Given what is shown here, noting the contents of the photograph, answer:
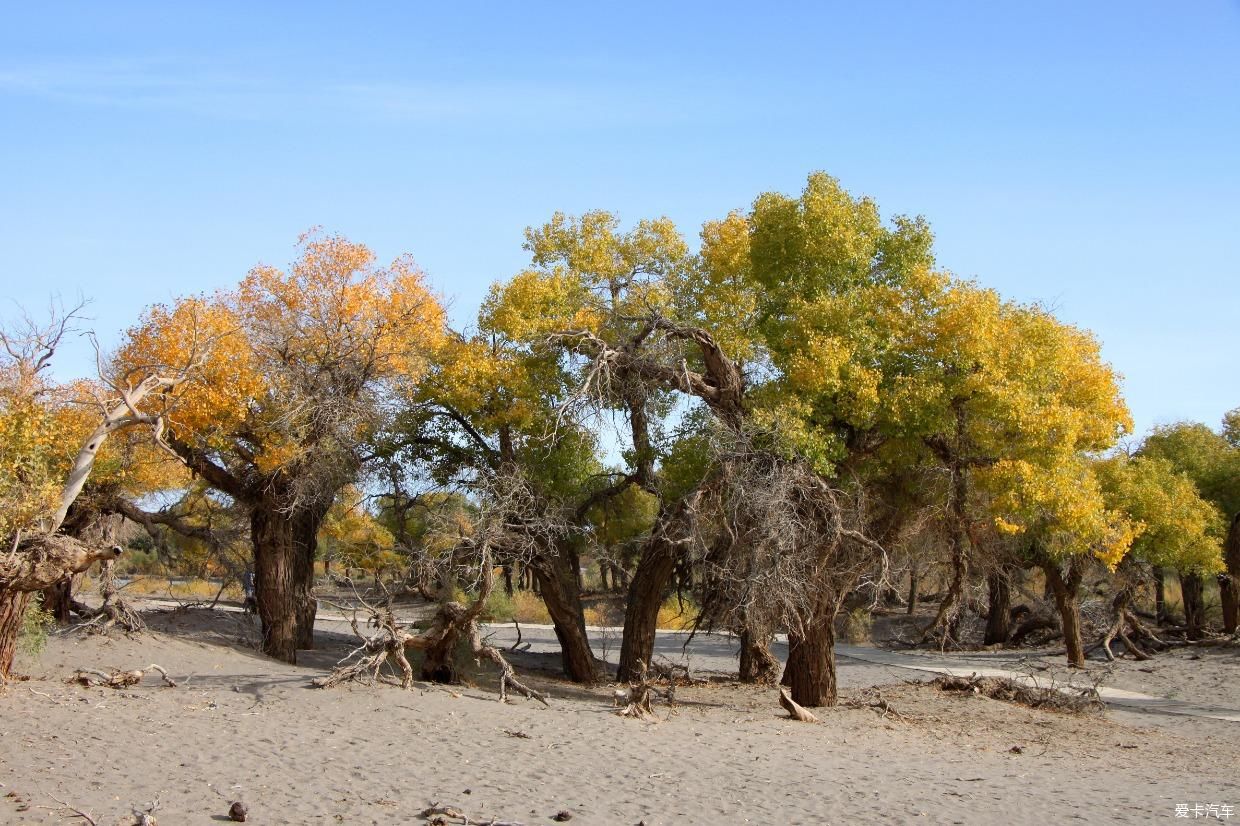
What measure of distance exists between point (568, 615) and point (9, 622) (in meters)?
9.64

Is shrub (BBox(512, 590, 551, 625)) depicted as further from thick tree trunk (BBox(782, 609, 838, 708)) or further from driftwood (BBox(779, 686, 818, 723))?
driftwood (BBox(779, 686, 818, 723))

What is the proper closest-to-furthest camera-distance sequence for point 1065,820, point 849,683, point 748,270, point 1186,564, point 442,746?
point 1065,820, point 442,746, point 748,270, point 849,683, point 1186,564

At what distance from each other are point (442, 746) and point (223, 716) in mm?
2741

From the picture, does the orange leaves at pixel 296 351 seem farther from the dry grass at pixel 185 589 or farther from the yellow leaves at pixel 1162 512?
the dry grass at pixel 185 589

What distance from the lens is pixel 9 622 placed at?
41.9ft

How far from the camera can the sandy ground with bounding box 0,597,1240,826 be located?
946 centimetres

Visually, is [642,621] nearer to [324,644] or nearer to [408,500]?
[408,500]

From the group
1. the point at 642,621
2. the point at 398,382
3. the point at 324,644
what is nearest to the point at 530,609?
the point at 324,644

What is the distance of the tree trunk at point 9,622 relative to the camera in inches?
500

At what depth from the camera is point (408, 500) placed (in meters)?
19.2

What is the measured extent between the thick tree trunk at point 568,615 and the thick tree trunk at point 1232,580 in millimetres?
18021

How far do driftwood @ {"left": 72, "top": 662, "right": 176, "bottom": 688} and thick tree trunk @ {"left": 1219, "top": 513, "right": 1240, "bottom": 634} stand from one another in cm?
2564

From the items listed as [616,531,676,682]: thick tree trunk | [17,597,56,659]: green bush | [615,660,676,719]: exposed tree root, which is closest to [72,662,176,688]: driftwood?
[17,597,56,659]: green bush

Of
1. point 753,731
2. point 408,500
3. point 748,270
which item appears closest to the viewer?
point 753,731
